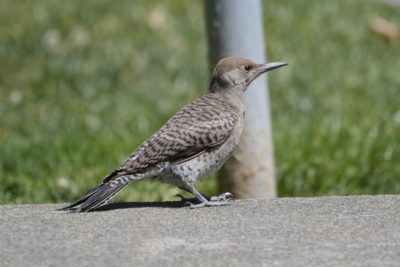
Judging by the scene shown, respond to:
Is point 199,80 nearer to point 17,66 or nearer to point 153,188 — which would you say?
point 17,66

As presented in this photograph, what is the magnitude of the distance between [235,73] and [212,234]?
67.7 inches

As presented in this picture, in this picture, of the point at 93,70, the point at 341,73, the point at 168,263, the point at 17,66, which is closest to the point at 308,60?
the point at 341,73

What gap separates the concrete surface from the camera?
15.3ft

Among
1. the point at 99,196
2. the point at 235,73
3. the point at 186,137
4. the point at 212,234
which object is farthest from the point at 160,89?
the point at 212,234

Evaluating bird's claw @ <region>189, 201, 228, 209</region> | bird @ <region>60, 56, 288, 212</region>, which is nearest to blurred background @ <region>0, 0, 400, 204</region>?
bird @ <region>60, 56, 288, 212</region>

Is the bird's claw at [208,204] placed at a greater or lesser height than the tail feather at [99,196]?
lesser

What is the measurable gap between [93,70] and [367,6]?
4.66 meters

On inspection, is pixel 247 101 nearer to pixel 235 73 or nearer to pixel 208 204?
pixel 235 73

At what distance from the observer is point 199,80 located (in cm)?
1060

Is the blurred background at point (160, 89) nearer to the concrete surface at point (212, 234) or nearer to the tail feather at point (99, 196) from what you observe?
the tail feather at point (99, 196)

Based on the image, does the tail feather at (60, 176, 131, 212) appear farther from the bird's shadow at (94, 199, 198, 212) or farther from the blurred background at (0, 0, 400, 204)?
the blurred background at (0, 0, 400, 204)

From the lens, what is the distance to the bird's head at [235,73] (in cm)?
654

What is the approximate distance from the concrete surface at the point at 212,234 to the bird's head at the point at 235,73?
2.88 ft

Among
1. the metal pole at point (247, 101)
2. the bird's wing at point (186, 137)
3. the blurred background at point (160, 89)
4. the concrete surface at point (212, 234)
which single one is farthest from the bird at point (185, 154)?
the blurred background at point (160, 89)
